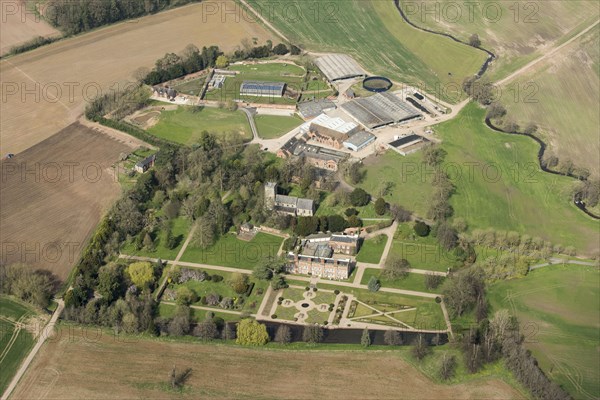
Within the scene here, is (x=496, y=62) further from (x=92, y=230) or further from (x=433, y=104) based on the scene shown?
(x=92, y=230)

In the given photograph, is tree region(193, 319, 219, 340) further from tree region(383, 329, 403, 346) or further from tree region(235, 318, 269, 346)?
tree region(383, 329, 403, 346)

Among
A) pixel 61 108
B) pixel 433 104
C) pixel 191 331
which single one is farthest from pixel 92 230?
pixel 433 104

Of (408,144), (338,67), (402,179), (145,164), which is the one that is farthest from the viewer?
(338,67)

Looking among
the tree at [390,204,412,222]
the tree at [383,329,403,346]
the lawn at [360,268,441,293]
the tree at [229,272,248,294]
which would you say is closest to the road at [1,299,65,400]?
the tree at [229,272,248,294]

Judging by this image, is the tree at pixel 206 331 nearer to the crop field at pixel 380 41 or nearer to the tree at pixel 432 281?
the tree at pixel 432 281

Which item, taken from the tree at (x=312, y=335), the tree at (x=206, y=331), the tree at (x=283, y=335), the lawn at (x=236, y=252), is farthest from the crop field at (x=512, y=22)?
the tree at (x=206, y=331)

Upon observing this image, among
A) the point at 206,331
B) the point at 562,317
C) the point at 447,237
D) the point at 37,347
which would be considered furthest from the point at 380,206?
the point at 37,347

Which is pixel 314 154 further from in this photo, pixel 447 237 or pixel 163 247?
pixel 163 247
